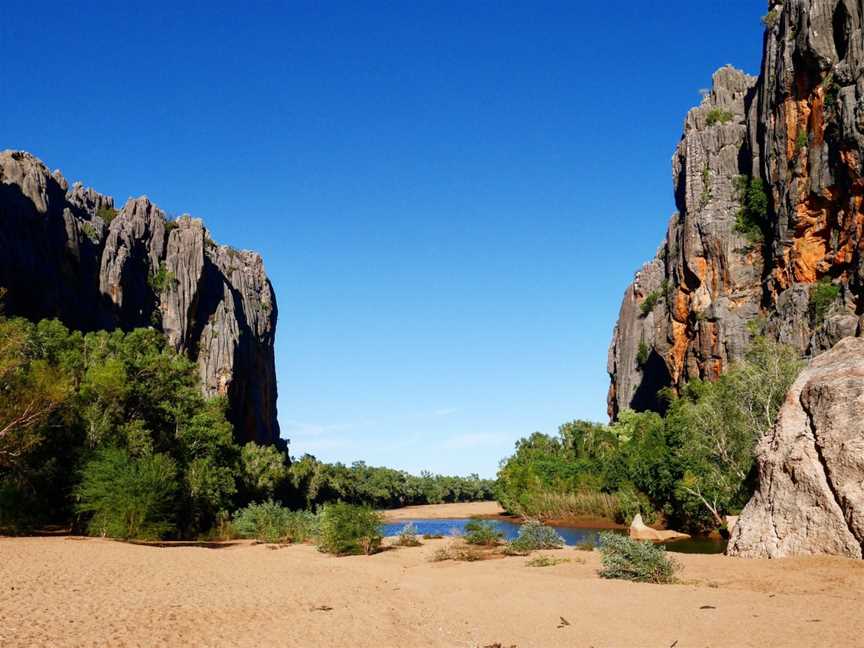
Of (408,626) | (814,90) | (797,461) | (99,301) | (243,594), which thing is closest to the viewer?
(408,626)

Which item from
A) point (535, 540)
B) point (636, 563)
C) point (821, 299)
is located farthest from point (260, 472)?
point (636, 563)

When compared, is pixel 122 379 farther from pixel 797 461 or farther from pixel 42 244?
pixel 42 244

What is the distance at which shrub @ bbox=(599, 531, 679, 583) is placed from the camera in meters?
16.4

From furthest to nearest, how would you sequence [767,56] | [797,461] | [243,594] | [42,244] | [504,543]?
[42,244]
[767,56]
[504,543]
[797,461]
[243,594]

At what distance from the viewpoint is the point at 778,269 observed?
184ft

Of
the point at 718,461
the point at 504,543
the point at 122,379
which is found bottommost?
the point at 504,543

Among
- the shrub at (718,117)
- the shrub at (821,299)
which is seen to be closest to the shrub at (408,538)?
the shrub at (821,299)

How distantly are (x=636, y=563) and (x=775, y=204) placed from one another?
2022 inches

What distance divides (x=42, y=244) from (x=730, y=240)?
68.9 m

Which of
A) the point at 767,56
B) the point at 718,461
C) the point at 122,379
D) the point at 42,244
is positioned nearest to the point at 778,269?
the point at 767,56

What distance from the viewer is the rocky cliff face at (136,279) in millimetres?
64812

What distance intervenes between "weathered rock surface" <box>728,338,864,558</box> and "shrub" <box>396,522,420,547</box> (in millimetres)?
16209

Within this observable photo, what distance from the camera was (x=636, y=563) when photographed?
16.8 m

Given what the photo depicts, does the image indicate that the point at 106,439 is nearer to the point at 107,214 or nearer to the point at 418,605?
the point at 418,605
